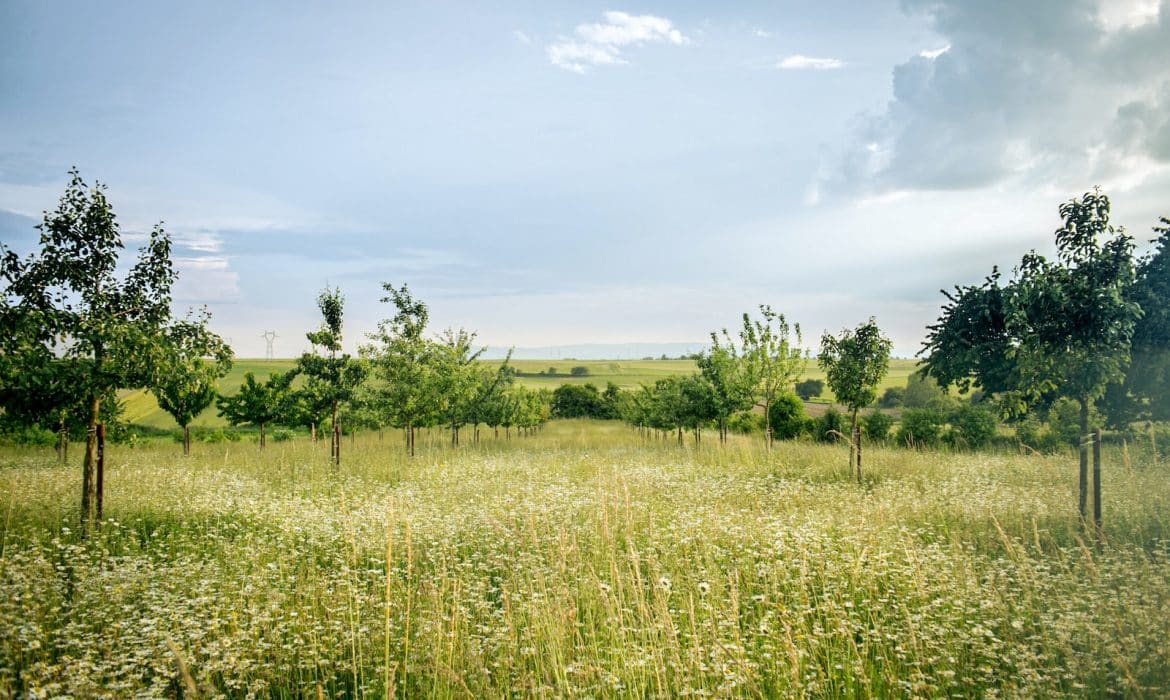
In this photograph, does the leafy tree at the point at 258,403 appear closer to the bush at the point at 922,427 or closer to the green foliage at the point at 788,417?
the green foliage at the point at 788,417

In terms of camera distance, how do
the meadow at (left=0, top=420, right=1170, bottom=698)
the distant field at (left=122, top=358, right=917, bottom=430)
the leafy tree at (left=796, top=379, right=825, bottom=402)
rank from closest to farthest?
1. the meadow at (left=0, top=420, right=1170, bottom=698)
2. the distant field at (left=122, top=358, right=917, bottom=430)
3. the leafy tree at (left=796, top=379, right=825, bottom=402)

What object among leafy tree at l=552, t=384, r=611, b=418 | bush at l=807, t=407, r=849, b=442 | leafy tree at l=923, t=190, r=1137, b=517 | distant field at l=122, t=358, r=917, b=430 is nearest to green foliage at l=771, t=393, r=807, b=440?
bush at l=807, t=407, r=849, b=442

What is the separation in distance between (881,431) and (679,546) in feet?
77.7

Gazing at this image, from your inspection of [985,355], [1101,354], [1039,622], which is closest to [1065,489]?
[1101,354]

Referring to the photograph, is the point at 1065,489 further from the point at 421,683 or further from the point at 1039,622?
the point at 421,683

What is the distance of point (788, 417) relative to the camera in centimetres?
3206

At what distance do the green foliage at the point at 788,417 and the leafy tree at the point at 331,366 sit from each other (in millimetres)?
23040

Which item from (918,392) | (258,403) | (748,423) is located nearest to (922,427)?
(748,423)

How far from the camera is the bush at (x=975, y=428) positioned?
24.9 metres

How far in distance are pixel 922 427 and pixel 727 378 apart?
9548 mm

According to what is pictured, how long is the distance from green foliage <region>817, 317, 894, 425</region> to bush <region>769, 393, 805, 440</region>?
587 inches

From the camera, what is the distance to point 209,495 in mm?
11609

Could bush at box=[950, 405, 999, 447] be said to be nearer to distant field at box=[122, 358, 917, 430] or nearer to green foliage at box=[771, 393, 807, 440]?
distant field at box=[122, 358, 917, 430]

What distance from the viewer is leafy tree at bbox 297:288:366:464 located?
17.6 m
